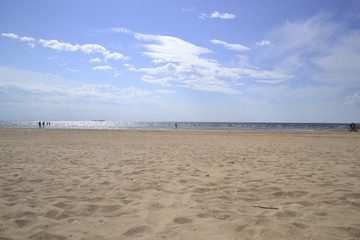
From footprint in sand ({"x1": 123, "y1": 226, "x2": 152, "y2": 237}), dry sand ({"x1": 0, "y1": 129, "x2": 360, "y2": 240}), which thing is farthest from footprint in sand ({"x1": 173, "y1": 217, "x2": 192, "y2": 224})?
footprint in sand ({"x1": 123, "y1": 226, "x2": 152, "y2": 237})

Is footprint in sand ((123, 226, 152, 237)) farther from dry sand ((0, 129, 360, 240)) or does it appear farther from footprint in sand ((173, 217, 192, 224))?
footprint in sand ((173, 217, 192, 224))

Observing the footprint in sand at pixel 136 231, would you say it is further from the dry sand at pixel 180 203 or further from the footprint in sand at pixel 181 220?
the footprint in sand at pixel 181 220

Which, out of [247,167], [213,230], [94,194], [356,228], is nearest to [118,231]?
[213,230]

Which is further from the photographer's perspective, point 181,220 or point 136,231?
point 181,220

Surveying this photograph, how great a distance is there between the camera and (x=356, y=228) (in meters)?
2.77

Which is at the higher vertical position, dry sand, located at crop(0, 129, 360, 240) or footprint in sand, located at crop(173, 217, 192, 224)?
dry sand, located at crop(0, 129, 360, 240)

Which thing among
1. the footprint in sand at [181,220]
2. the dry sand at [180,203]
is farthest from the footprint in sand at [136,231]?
the footprint in sand at [181,220]

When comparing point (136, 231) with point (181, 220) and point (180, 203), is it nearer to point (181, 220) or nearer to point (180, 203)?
point (181, 220)

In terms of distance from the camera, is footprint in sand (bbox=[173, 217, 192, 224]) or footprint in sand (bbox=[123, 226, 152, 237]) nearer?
footprint in sand (bbox=[123, 226, 152, 237])

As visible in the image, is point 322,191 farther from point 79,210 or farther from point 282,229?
point 79,210

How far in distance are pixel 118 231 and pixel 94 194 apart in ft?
5.24

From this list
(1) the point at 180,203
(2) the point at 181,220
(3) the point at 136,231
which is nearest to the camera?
(3) the point at 136,231

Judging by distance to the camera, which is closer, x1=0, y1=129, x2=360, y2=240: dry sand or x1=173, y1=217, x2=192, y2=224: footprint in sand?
x1=0, y1=129, x2=360, y2=240: dry sand

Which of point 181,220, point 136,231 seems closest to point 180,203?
point 181,220
